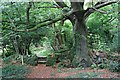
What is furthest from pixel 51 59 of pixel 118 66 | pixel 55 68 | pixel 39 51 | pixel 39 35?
pixel 118 66

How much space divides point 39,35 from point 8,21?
7.46 ft

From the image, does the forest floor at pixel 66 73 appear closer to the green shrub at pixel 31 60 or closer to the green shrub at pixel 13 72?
the green shrub at pixel 13 72

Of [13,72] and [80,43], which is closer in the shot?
[13,72]

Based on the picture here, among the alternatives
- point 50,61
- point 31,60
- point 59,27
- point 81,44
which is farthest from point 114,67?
point 31,60

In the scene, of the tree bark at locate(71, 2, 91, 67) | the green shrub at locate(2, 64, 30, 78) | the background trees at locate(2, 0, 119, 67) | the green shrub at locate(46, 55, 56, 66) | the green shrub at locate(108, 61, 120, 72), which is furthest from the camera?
the green shrub at locate(46, 55, 56, 66)

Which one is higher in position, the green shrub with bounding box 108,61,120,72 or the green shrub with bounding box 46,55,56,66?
the green shrub with bounding box 46,55,56,66

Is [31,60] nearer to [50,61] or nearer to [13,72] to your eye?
[50,61]

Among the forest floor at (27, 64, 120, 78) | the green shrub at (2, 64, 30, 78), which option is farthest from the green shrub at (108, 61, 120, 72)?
the green shrub at (2, 64, 30, 78)

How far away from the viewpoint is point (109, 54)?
842cm

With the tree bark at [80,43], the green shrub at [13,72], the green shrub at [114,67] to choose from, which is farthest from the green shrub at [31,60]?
the green shrub at [114,67]

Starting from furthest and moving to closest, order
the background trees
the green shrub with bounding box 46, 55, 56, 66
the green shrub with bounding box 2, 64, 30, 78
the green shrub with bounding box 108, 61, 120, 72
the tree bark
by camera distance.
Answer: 1. the green shrub with bounding box 46, 55, 56, 66
2. the tree bark
3. the green shrub with bounding box 108, 61, 120, 72
4. the background trees
5. the green shrub with bounding box 2, 64, 30, 78

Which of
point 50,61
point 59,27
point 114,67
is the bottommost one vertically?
point 114,67

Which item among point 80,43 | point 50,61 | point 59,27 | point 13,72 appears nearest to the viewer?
point 13,72

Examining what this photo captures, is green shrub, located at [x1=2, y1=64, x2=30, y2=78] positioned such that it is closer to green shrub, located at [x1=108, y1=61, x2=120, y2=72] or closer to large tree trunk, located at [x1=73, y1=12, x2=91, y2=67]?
large tree trunk, located at [x1=73, y1=12, x2=91, y2=67]
